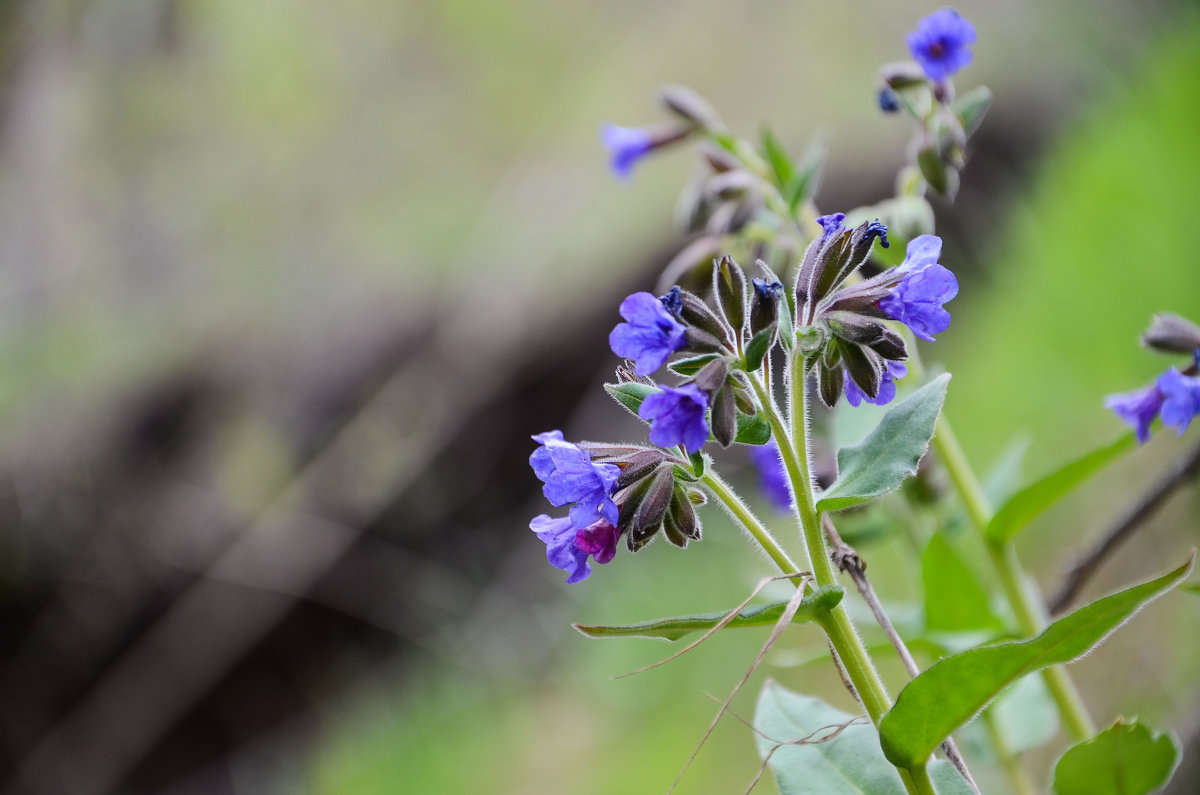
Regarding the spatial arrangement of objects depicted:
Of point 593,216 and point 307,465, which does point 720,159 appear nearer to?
point 307,465

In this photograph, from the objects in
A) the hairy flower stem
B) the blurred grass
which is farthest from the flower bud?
the blurred grass

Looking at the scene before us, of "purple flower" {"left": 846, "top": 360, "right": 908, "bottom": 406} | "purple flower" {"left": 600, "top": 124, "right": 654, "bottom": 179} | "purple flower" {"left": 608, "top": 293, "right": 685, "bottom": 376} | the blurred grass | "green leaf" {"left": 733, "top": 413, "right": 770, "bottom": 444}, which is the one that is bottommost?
the blurred grass

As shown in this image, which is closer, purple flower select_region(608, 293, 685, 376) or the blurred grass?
purple flower select_region(608, 293, 685, 376)

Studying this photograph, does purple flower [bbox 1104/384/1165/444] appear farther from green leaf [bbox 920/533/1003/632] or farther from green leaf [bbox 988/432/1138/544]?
green leaf [bbox 920/533/1003/632]

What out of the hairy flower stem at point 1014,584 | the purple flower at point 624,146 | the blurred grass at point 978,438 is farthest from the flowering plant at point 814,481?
the blurred grass at point 978,438

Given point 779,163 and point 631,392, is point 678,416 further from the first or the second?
point 779,163

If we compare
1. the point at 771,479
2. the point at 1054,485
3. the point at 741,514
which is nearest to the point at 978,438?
the point at 771,479

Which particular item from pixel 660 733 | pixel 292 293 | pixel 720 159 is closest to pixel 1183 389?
pixel 720 159
